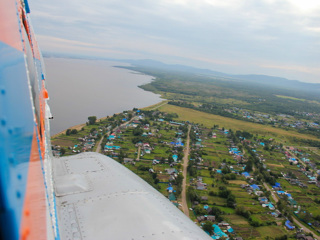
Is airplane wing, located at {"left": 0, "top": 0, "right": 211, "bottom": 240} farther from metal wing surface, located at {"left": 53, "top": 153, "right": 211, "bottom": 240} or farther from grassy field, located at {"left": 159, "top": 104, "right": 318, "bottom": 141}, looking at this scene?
grassy field, located at {"left": 159, "top": 104, "right": 318, "bottom": 141}

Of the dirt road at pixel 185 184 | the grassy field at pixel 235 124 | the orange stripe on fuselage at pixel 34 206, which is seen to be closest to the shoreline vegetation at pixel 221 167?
the dirt road at pixel 185 184

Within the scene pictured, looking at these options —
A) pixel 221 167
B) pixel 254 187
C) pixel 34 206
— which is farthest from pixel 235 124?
pixel 34 206

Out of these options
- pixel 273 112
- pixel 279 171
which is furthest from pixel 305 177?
pixel 273 112

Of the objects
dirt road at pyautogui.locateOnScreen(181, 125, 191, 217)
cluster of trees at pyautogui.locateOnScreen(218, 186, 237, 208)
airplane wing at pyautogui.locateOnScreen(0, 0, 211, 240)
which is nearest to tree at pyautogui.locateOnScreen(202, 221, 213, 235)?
dirt road at pyautogui.locateOnScreen(181, 125, 191, 217)

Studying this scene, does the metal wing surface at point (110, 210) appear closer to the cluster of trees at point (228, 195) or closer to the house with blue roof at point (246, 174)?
the cluster of trees at point (228, 195)

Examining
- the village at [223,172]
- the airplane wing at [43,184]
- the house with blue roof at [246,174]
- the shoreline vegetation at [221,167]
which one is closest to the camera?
the airplane wing at [43,184]

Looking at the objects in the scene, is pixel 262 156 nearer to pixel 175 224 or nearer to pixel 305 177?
pixel 305 177

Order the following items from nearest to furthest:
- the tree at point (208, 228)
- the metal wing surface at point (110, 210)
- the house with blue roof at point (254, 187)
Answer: the metal wing surface at point (110, 210)
the tree at point (208, 228)
the house with blue roof at point (254, 187)

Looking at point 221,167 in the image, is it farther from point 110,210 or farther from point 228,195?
point 110,210
